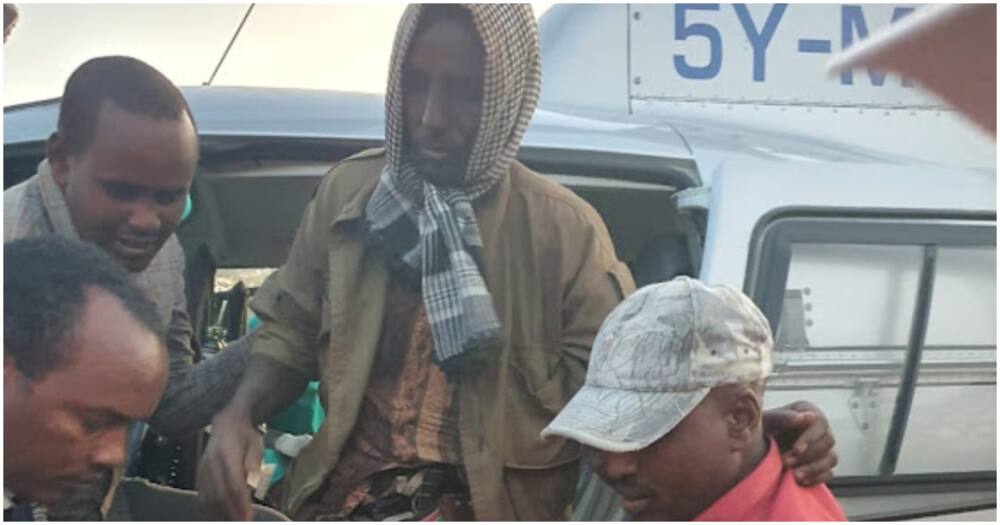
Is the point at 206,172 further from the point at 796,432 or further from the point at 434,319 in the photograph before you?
the point at 796,432

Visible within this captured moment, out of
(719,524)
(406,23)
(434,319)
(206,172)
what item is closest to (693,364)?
(719,524)

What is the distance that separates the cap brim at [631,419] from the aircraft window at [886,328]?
0.41 metres

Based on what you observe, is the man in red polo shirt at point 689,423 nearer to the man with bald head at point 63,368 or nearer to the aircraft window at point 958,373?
the aircraft window at point 958,373

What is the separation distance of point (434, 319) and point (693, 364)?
42 cm

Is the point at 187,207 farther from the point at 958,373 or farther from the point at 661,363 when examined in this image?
the point at 958,373

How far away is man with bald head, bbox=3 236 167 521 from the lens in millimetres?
1893

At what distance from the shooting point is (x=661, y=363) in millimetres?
1960

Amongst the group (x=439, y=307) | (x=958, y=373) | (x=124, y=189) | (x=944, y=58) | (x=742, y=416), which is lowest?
(x=958, y=373)

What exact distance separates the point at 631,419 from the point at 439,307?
0.36 metres

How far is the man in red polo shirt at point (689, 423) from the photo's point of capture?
194 cm

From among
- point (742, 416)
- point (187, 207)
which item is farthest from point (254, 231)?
point (742, 416)

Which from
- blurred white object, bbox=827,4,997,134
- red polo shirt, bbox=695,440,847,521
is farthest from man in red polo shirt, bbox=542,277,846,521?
blurred white object, bbox=827,4,997,134

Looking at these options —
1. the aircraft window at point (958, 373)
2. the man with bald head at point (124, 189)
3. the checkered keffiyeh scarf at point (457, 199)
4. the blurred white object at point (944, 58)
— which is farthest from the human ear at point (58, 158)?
the aircraft window at point (958, 373)

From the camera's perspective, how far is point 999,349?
233 centimetres
